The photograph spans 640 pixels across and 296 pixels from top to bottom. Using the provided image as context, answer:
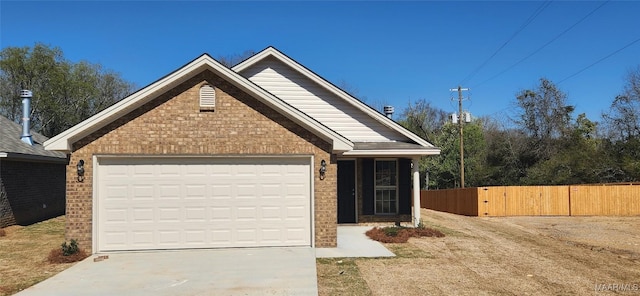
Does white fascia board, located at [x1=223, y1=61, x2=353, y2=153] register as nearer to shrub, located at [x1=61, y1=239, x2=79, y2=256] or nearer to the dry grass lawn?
shrub, located at [x1=61, y1=239, x2=79, y2=256]

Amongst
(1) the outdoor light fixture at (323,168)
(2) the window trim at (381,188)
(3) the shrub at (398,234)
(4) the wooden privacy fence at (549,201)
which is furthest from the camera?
(4) the wooden privacy fence at (549,201)

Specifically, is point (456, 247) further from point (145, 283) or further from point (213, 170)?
point (145, 283)

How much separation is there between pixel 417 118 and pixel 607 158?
779 inches

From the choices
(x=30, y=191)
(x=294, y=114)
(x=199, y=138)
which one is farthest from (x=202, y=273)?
(x=30, y=191)

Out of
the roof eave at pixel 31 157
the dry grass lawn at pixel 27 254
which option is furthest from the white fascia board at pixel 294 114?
the roof eave at pixel 31 157

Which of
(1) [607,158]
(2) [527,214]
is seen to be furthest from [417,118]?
(2) [527,214]

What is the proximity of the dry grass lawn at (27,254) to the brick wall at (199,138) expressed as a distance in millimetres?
1075

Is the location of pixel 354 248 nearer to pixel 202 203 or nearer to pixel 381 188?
pixel 202 203

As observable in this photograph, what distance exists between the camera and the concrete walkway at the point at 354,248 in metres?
10.7

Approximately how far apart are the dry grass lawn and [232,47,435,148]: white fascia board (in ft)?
24.7

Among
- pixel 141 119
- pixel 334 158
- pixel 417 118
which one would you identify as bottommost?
pixel 334 158

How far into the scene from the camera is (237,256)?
10.5 m

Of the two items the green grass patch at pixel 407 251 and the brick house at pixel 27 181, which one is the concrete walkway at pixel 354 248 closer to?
the green grass patch at pixel 407 251

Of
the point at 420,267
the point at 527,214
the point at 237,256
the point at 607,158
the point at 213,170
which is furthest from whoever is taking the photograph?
the point at 607,158
